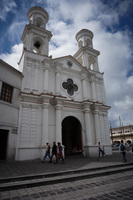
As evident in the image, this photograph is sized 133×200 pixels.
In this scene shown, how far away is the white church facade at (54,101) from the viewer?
39.0ft

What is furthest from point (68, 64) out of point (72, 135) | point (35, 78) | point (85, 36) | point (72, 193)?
point (72, 193)

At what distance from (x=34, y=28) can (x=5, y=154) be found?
585 inches

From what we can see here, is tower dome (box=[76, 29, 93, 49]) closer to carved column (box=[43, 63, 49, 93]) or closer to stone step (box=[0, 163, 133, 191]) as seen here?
carved column (box=[43, 63, 49, 93])

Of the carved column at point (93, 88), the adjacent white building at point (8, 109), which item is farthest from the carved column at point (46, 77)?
the carved column at point (93, 88)

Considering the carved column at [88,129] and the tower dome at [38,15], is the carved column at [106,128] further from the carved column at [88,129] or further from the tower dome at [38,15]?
the tower dome at [38,15]

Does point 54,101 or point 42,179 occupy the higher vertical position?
point 54,101

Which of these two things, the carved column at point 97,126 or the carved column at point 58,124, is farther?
the carved column at point 97,126

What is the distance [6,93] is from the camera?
11477 mm

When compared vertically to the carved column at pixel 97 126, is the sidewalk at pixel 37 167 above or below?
below

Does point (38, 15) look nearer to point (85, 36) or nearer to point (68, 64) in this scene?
point (85, 36)

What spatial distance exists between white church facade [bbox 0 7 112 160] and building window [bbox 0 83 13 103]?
45.6 inches

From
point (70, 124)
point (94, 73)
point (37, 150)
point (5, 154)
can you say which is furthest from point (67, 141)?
point (94, 73)

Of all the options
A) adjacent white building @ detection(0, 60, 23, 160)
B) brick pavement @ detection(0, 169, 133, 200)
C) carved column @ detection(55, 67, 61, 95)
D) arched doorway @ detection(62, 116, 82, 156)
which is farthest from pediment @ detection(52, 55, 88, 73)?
brick pavement @ detection(0, 169, 133, 200)

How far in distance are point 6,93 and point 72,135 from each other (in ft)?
33.0
